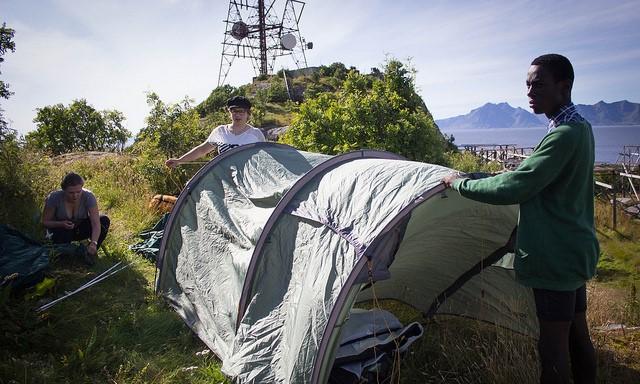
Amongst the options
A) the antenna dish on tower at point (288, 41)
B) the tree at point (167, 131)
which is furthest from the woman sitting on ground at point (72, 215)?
the antenna dish on tower at point (288, 41)

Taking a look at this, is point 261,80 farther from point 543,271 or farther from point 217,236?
point 543,271

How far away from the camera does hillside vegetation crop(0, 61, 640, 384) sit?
3375mm

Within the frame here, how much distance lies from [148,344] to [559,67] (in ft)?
12.9

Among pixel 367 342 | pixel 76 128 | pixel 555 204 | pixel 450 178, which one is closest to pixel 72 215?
pixel 367 342

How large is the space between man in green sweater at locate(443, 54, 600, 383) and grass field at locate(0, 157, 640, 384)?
926mm

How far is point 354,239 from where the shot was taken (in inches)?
111

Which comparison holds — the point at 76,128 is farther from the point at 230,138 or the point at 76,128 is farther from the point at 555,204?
the point at 555,204

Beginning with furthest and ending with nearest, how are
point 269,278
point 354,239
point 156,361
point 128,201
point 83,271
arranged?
point 128,201
point 83,271
point 156,361
point 269,278
point 354,239

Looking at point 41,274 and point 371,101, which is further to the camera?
point 371,101

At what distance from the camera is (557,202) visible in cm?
225

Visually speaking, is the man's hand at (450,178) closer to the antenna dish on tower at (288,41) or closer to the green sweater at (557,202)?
the green sweater at (557,202)

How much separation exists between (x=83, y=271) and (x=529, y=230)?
16.2 feet

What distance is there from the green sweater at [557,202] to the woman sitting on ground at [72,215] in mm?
4857

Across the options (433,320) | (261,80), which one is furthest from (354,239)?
(261,80)
